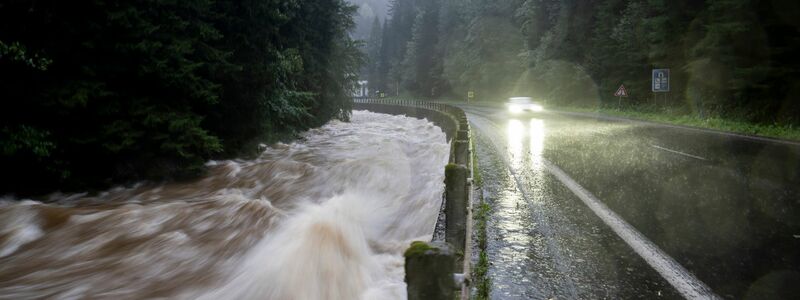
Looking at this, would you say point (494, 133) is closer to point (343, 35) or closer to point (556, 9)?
point (343, 35)

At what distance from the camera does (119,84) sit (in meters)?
11.4

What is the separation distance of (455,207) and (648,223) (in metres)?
2.95

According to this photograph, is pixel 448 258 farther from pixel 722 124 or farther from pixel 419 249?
pixel 722 124

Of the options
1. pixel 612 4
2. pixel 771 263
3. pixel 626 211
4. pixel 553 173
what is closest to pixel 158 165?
pixel 553 173

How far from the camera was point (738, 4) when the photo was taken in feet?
66.3

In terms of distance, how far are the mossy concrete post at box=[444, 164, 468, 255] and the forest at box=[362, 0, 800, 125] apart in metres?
19.4

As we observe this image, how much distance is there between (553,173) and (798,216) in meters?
4.42

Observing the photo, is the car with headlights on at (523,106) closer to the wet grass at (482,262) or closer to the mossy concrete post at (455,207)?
the wet grass at (482,262)

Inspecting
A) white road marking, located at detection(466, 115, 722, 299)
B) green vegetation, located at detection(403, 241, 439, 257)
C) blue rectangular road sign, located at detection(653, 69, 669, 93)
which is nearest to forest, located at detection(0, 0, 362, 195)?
white road marking, located at detection(466, 115, 722, 299)

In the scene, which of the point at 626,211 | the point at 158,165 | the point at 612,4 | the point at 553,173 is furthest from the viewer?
the point at 612,4

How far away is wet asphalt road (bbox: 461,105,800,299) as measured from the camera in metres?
4.48

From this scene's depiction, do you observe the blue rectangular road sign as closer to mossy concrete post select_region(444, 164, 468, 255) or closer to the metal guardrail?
the metal guardrail

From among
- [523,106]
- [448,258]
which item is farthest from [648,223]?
[523,106]

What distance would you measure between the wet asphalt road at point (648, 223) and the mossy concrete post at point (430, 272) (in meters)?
2.04
